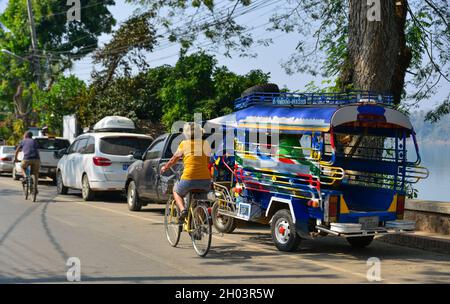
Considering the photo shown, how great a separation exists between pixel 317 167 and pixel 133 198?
272 inches

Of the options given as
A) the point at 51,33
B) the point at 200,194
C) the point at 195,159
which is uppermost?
the point at 51,33

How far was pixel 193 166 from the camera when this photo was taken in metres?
9.72

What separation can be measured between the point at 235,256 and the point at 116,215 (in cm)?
556

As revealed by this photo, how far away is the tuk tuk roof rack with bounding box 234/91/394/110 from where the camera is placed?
32.3ft

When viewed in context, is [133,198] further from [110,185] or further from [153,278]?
[153,278]

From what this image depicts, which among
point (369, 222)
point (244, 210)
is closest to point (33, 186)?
point (244, 210)

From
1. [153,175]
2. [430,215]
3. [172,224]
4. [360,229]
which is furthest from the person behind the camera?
[153,175]

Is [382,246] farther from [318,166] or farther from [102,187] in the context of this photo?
[102,187]

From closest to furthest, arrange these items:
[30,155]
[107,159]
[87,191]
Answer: [107,159] → [30,155] → [87,191]

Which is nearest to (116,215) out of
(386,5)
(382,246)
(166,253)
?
(166,253)

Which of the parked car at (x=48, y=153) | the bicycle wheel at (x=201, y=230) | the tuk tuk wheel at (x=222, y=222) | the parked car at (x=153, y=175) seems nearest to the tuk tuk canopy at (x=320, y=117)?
the tuk tuk wheel at (x=222, y=222)

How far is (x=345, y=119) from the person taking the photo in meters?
9.45

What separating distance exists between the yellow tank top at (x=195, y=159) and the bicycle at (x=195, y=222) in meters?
0.26
